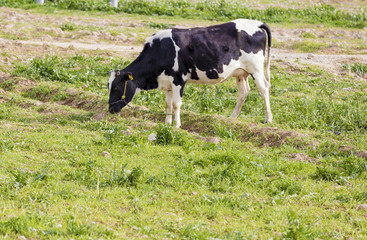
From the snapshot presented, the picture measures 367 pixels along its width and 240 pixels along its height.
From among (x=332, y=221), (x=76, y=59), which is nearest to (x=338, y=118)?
(x=332, y=221)

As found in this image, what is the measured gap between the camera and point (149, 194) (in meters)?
7.19

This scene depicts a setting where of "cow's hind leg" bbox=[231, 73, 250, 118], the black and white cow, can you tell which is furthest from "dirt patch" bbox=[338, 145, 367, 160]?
"cow's hind leg" bbox=[231, 73, 250, 118]

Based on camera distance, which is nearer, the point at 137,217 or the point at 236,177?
the point at 137,217

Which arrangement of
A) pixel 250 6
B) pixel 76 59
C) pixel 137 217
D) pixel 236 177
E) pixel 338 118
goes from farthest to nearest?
pixel 250 6 < pixel 76 59 < pixel 338 118 < pixel 236 177 < pixel 137 217

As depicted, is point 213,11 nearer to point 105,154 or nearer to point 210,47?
point 210,47

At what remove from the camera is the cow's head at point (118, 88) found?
1109cm

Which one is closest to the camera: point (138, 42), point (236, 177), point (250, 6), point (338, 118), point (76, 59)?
point (236, 177)

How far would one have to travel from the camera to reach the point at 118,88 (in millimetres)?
11102

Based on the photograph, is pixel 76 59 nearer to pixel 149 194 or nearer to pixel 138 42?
pixel 138 42

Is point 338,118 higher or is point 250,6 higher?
point 250,6

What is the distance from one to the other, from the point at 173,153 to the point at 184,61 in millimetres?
2730

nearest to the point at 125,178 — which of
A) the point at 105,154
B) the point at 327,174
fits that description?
the point at 105,154

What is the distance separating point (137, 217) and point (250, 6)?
20.7 m

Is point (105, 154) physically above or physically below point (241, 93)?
below
